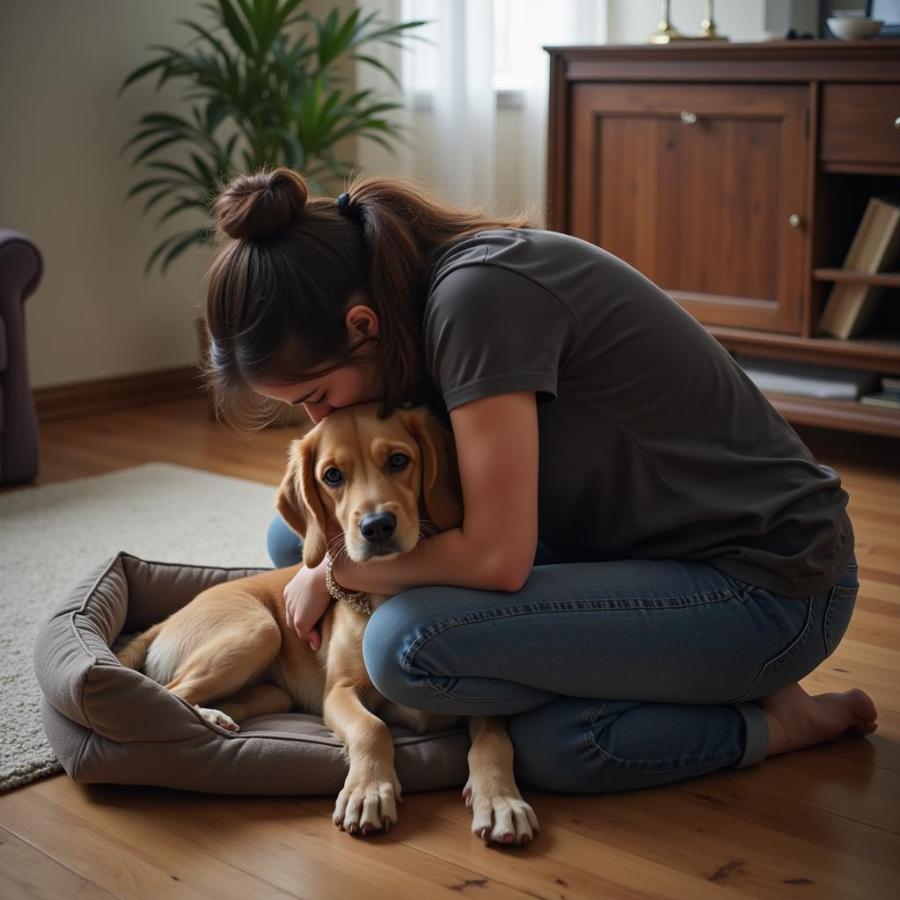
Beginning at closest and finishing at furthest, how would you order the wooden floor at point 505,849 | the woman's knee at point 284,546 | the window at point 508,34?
1. the wooden floor at point 505,849
2. the woman's knee at point 284,546
3. the window at point 508,34

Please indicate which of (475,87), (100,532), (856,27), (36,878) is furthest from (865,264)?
(36,878)

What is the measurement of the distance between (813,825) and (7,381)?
257cm

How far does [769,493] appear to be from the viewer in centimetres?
183

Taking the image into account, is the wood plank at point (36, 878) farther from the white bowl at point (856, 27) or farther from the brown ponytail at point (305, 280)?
the white bowl at point (856, 27)

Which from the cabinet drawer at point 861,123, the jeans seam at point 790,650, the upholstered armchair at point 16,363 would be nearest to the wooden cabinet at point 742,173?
the cabinet drawer at point 861,123

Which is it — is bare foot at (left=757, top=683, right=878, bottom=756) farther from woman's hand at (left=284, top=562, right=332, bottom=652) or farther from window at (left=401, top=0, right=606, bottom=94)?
window at (left=401, top=0, right=606, bottom=94)

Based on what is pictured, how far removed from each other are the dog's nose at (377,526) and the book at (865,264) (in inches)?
89.1

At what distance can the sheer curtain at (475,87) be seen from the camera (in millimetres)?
4695

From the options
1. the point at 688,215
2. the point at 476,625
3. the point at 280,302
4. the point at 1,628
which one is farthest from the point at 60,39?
the point at 476,625

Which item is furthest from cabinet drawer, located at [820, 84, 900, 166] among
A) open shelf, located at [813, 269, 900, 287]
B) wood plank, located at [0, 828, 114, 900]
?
wood plank, located at [0, 828, 114, 900]

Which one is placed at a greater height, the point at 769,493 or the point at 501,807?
the point at 769,493

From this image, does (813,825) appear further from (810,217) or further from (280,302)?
(810,217)

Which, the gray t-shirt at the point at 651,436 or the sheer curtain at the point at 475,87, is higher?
the sheer curtain at the point at 475,87

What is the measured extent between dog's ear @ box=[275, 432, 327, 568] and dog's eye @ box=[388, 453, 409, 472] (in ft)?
0.43
